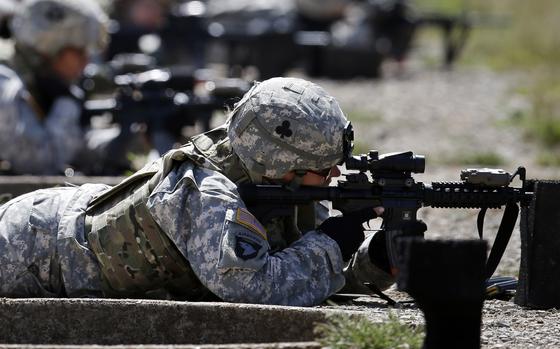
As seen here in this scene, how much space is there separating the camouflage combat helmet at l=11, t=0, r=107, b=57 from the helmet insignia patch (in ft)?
19.0

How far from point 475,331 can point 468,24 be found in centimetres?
2004

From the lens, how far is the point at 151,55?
60.1 feet

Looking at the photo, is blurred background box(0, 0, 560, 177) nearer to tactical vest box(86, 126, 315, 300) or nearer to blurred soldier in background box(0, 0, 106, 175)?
blurred soldier in background box(0, 0, 106, 175)

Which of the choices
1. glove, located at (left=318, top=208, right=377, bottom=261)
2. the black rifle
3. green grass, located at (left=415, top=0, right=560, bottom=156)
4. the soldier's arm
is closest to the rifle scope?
the black rifle

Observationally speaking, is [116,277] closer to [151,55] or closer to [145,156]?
[145,156]

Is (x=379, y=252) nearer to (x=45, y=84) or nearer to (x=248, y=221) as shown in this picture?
(x=248, y=221)

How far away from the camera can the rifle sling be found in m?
6.12

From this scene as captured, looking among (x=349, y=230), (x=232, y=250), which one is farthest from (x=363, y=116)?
(x=232, y=250)

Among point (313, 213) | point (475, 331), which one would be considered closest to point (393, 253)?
point (313, 213)

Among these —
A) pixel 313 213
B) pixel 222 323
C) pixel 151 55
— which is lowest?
pixel 222 323

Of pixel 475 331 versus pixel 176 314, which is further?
pixel 176 314

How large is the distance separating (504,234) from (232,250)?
51.1 inches

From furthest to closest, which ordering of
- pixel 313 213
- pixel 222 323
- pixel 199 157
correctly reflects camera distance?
pixel 313 213 < pixel 199 157 < pixel 222 323

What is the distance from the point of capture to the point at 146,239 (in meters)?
5.82
